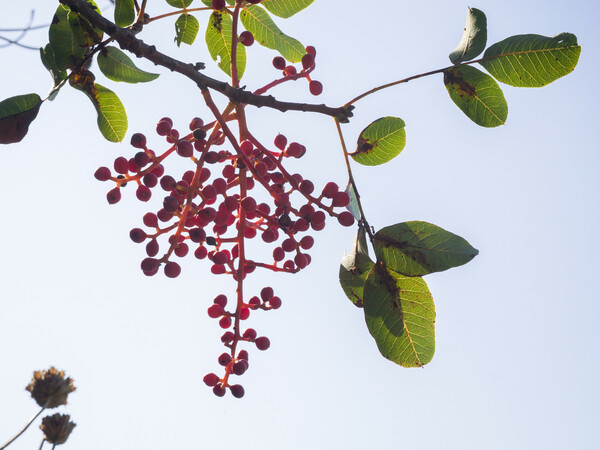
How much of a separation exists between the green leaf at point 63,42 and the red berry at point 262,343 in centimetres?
130

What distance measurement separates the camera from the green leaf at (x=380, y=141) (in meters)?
2.22

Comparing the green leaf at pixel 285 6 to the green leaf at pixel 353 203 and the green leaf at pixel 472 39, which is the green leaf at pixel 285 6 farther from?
the green leaf at pixel 353 203

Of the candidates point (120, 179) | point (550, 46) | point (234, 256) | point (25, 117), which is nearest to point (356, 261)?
point (234, 256)

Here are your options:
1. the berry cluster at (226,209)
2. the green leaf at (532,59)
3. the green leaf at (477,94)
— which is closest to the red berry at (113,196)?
the berry cluster at (226,209)

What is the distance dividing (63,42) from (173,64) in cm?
51

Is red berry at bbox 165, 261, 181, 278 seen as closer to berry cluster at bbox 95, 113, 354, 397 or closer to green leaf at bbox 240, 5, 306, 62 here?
berry cluster at bbox 95, 113, 354, 397

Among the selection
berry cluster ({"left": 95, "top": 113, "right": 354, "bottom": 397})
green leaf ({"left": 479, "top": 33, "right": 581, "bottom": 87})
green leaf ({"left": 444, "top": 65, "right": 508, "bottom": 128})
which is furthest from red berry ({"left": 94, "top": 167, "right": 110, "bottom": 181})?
green leaf ({"left": 479, "top": 33, "right": 581, "bottom": 87})

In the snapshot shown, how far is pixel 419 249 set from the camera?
6.09ft

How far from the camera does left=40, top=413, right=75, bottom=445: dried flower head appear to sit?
125cm

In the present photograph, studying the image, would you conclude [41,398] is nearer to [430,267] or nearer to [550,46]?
[430,267]

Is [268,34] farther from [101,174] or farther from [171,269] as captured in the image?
[171,269]

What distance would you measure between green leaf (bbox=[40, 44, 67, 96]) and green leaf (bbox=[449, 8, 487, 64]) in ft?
5.15

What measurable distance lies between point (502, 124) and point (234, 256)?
1235mm

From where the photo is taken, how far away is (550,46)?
1973 millimetres
